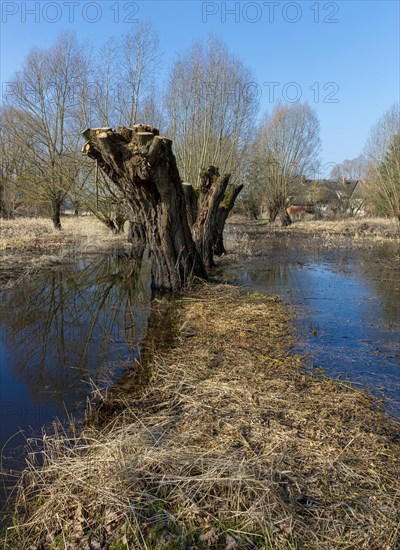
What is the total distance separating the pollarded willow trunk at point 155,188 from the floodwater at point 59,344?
37.4 inches

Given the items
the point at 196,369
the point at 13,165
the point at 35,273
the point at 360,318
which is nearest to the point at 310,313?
the point at 360,318

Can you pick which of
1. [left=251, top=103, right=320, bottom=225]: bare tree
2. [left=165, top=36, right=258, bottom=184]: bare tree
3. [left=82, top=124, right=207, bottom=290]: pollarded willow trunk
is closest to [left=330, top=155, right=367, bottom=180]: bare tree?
[left=251, top=103, right=320, bottom=225]: bare tree

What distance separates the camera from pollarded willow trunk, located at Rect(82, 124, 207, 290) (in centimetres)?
695

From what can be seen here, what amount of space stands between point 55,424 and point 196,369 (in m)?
1.57

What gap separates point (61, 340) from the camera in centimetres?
558

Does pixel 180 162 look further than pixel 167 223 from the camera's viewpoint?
Yes

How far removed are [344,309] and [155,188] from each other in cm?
439

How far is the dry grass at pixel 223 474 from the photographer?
2064mm

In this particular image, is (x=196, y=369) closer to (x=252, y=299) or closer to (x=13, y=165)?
(x=252, y=299)

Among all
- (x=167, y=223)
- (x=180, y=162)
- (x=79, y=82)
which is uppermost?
(x=79, y=82)

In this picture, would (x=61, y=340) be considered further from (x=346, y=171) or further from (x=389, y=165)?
(x=346, y=171)

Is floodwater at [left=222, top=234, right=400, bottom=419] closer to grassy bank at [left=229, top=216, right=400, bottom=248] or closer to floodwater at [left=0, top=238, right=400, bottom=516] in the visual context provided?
floodwater at [left=0, top=238, right=400, bottom=516]

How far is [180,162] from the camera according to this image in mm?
20359

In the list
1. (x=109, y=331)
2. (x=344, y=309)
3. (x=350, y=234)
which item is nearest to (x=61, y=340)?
(x=109, y=331)
